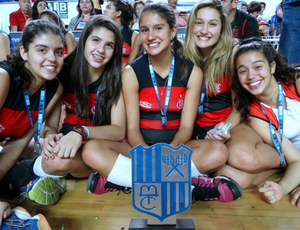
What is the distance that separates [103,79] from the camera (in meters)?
1.80

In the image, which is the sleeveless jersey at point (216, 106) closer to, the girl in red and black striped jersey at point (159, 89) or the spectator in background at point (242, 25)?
the girl in red and black striped jersey at point (159, 89)

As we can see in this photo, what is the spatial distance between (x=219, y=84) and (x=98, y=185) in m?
0.96

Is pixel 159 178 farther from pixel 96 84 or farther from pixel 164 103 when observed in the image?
pixel 96 84

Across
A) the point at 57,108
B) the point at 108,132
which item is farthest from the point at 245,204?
the point at 57,108

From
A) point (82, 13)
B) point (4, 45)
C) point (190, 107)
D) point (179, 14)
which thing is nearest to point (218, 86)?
point (190, 107)

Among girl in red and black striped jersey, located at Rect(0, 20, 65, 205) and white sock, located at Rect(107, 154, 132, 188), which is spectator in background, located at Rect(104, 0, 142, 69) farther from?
white sock, located at Rect(107, 154, 132, 188)

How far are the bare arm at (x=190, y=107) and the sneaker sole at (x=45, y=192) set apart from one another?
684mm

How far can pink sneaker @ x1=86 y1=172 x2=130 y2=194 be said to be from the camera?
1.62m

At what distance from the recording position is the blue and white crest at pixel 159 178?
1.06 metres

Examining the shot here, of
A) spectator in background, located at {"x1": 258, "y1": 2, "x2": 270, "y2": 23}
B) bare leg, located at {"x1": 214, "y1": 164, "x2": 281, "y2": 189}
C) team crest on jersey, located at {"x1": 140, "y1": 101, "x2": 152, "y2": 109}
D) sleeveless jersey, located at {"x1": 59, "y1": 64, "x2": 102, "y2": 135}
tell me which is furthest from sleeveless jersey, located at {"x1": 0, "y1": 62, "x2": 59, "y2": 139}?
spectator in background, located at {"x1": 258, "y1": 2, "x2": 270, "y2": 23}

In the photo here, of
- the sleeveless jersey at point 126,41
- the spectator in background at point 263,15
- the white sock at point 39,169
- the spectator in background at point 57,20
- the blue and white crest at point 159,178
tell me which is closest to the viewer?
the blue and white crest at point 159,178

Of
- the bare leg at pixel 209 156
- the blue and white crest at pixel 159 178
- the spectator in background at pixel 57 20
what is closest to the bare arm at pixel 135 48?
the spectator in background at pixel 57 20

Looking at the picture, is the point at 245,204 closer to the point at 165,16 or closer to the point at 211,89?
the point at 211,89

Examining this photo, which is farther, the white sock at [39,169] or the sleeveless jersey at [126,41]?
the sleeveless jersey at [126,41]
